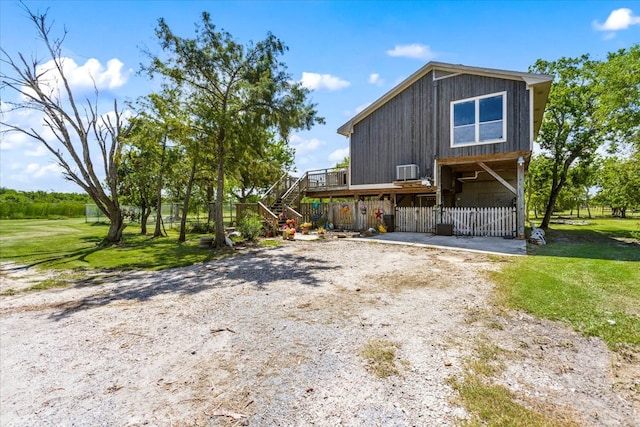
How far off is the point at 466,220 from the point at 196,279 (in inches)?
458

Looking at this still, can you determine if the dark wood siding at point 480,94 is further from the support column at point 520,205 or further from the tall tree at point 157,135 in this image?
the tall tree at point 157,135

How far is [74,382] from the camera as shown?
124 inches

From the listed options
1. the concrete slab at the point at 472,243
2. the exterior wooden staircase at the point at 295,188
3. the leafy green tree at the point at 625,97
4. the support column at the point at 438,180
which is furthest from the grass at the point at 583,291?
the exterior wooden staircase at the point at 295,188

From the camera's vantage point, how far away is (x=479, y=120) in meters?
13.4

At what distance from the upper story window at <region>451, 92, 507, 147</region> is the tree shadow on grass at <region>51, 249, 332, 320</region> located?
9.25 m

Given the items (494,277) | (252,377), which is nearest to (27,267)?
(252,377)

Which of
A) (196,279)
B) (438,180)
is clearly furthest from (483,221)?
(196,279)

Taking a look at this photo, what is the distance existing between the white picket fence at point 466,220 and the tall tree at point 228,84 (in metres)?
7.02

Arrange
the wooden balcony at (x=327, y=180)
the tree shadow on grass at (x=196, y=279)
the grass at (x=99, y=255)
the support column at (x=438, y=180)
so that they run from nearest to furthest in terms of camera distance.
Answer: the tree shadow on grass at (x=196, y=279) → the grass at (x=99, y=255) → the support column at (x=438, y=180) → the wooden balcony at (x=327, y=180)

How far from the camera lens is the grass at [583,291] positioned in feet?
12.8

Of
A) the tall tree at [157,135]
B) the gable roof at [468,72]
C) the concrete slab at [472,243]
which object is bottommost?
the concrete slab at [472,243]

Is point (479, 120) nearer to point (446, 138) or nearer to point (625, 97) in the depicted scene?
point (446, 138)

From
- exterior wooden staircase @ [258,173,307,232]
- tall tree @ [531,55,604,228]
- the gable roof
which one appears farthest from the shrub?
tall tree @ [531,55,604,228]

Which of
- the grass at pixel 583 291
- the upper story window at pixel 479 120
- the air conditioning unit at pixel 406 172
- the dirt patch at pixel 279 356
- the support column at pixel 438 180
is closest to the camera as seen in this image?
the dirt patch at pixel 279 356
